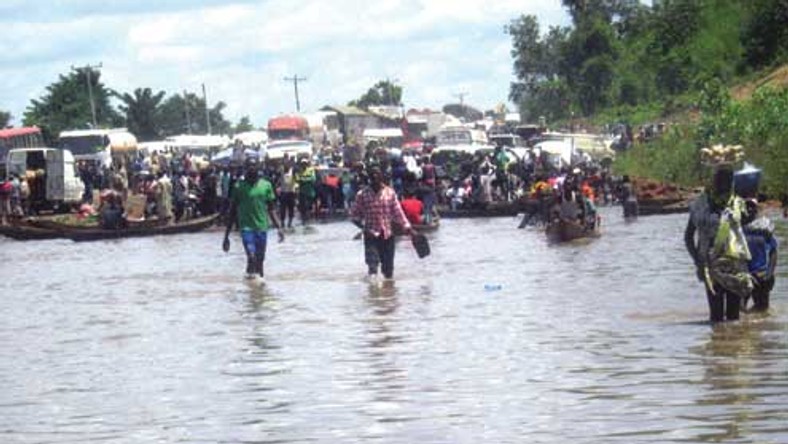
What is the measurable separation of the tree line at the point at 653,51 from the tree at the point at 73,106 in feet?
87.6

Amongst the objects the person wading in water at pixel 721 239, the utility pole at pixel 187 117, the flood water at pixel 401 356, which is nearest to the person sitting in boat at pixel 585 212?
the flood water at pixel 401 356

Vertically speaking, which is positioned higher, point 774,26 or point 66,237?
point 774,26

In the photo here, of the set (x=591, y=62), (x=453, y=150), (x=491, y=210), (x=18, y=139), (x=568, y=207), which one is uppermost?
(x=591, y=62)

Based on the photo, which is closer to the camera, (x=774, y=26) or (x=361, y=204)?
(x=361, y=204)

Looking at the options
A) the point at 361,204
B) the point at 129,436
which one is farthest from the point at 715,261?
the point at 361,204

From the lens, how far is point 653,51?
305 feet

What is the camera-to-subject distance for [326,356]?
50.0ft

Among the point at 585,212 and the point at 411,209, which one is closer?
the point at 411,209

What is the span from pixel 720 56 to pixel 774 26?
10.3 metres

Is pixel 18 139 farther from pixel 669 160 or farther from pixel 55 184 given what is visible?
pixel 669 160

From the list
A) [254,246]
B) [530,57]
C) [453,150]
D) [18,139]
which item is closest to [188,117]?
[530,57]

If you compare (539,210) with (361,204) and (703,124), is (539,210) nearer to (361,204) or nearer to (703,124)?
(703,124)

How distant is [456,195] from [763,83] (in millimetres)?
22320

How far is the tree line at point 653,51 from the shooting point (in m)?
71.1
